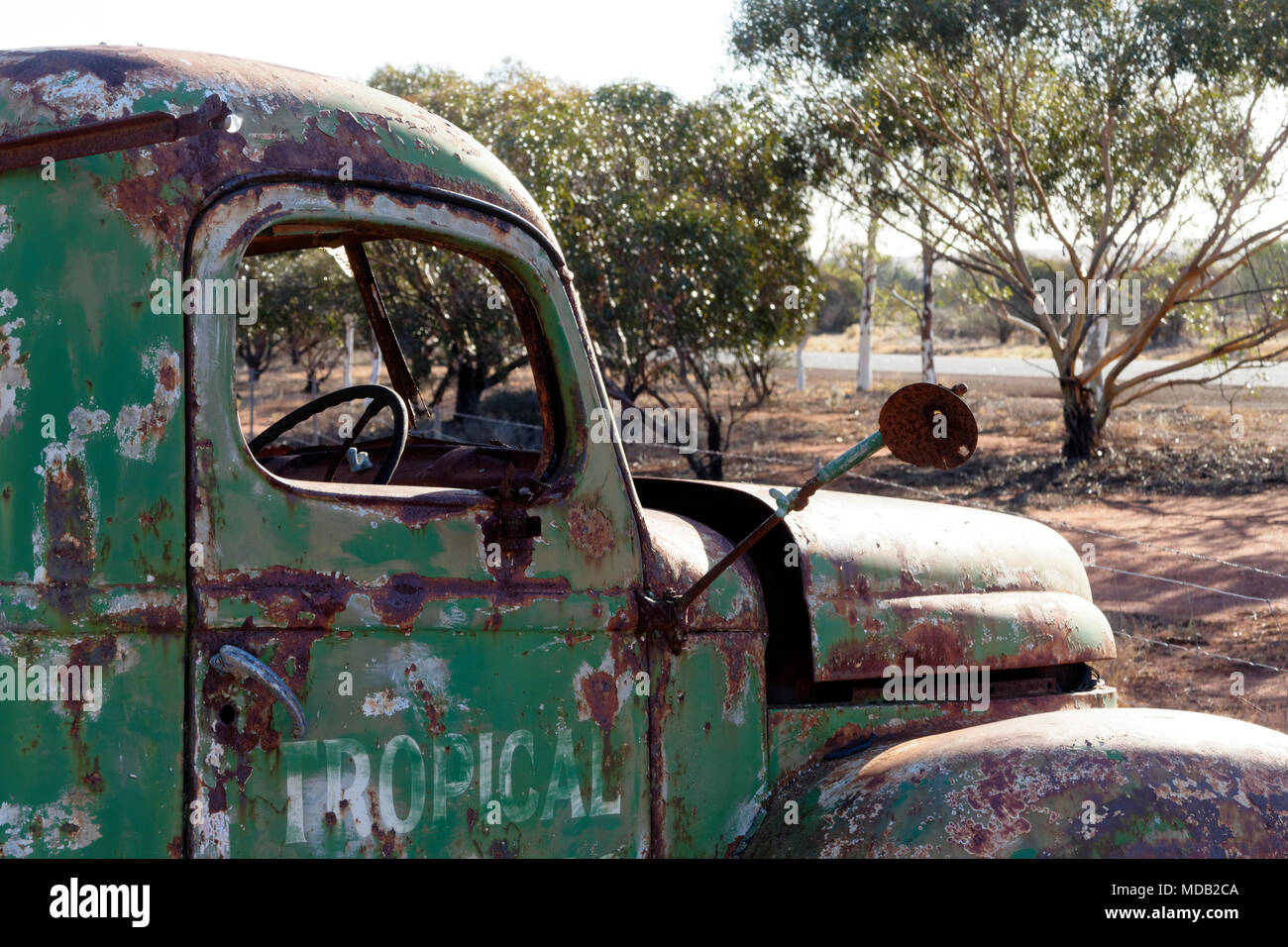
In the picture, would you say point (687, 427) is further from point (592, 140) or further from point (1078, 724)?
point (1078, 724)

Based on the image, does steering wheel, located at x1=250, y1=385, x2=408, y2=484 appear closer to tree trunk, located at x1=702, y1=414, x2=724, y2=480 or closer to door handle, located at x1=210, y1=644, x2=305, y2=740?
door handle, located at x1=210, y1=644, x2=305, y2=740

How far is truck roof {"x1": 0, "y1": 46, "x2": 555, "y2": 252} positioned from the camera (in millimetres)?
2002

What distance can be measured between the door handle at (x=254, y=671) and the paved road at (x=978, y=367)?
2666cm

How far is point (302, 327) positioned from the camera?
79.5 feet

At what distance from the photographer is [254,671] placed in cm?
194

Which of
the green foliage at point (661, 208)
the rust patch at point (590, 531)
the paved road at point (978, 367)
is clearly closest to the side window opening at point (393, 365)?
the rust patch at point (590, 531)

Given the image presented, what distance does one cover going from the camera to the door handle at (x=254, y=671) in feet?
6.34

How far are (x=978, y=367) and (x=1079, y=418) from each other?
1988cm

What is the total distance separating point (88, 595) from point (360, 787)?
54 centimetres

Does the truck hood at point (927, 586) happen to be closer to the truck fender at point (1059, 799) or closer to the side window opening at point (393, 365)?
the truck fender at point (1059, 799)

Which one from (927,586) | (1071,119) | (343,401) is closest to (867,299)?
(1071,119)

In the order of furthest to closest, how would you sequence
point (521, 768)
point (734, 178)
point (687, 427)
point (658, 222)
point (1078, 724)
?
point (734, 178), point (687, 427), point (658, 222), point (1078, 724), point (521, 768)

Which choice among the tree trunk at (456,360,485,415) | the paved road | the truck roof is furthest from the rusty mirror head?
the paved road
